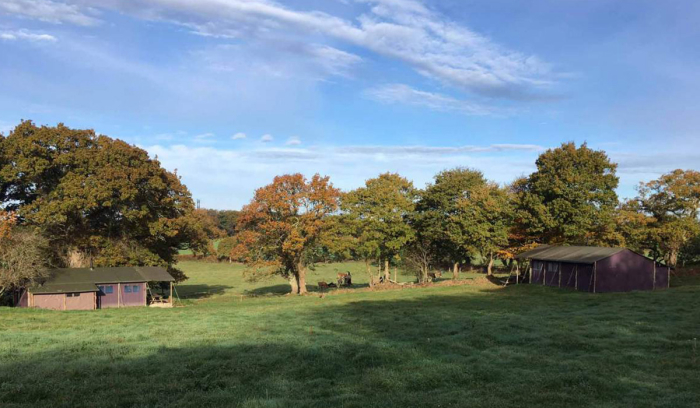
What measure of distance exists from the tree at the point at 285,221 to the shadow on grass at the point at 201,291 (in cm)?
1171

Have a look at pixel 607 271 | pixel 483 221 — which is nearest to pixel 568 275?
pixel 607 271

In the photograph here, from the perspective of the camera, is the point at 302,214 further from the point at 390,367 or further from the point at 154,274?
the point at 390,367

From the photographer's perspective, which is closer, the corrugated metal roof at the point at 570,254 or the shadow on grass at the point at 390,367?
the shadow on grass at the point at 390,367

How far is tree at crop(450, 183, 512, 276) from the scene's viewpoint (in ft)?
185

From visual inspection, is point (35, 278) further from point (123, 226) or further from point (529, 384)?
point (529, 384)

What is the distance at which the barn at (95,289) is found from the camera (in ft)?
133

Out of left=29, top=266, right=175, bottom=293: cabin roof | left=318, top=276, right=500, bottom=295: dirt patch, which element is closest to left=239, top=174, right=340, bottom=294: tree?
left=318, top=276, right=500, bottom=295: dirt patch

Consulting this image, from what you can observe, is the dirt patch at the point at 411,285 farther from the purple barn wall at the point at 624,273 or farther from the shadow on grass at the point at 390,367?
the shadow on grass at the point at 390,367

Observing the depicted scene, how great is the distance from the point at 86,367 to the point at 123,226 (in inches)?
1428

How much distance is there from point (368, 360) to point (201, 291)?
55.6m

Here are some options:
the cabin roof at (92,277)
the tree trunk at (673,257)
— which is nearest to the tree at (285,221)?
the cabin roof at (92,277)

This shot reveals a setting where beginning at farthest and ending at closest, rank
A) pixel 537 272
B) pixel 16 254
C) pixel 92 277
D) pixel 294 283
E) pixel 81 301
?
pixel 294 283 < pixel 537 272 < pixel 92 277 < pixel 81 301 < pixel 16 254

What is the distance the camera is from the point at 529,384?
12562 mm

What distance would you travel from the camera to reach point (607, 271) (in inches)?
1667
